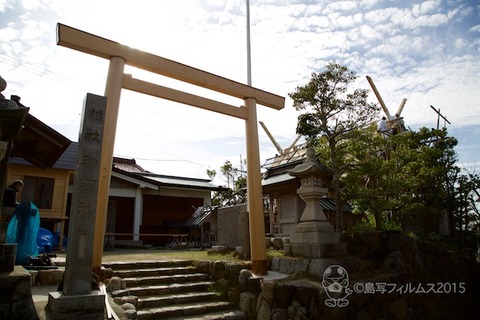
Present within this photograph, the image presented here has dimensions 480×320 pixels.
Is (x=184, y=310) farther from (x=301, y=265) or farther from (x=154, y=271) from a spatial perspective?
(x=301, y=265)

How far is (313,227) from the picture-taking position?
797 cm

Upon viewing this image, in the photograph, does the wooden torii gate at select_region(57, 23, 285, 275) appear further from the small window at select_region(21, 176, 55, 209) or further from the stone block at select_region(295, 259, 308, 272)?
the small window at select_region(21, 176, 55, 209)

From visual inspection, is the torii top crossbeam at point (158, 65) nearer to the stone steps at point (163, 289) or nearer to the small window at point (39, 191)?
the stone steps at point (163, 289)

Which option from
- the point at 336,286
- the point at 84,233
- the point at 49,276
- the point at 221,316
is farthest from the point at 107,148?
the point at 336,286

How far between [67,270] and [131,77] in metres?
4.79

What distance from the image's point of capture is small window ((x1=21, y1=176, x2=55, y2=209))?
13867 mm

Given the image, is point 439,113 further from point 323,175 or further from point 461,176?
point 323,175

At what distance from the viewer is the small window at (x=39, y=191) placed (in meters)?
13.9

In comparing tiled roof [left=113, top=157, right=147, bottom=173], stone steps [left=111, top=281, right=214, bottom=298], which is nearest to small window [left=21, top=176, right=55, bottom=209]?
stone steps [left=111, top=281, right=214, bottom=298]

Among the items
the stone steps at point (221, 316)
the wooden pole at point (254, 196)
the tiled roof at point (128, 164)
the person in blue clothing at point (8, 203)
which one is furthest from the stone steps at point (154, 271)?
the tiled roof at point (128, 164)

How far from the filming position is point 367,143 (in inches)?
436

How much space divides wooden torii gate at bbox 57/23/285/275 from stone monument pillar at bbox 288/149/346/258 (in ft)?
3.54

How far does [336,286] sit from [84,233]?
213 inches

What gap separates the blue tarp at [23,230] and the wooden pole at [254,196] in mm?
5300
